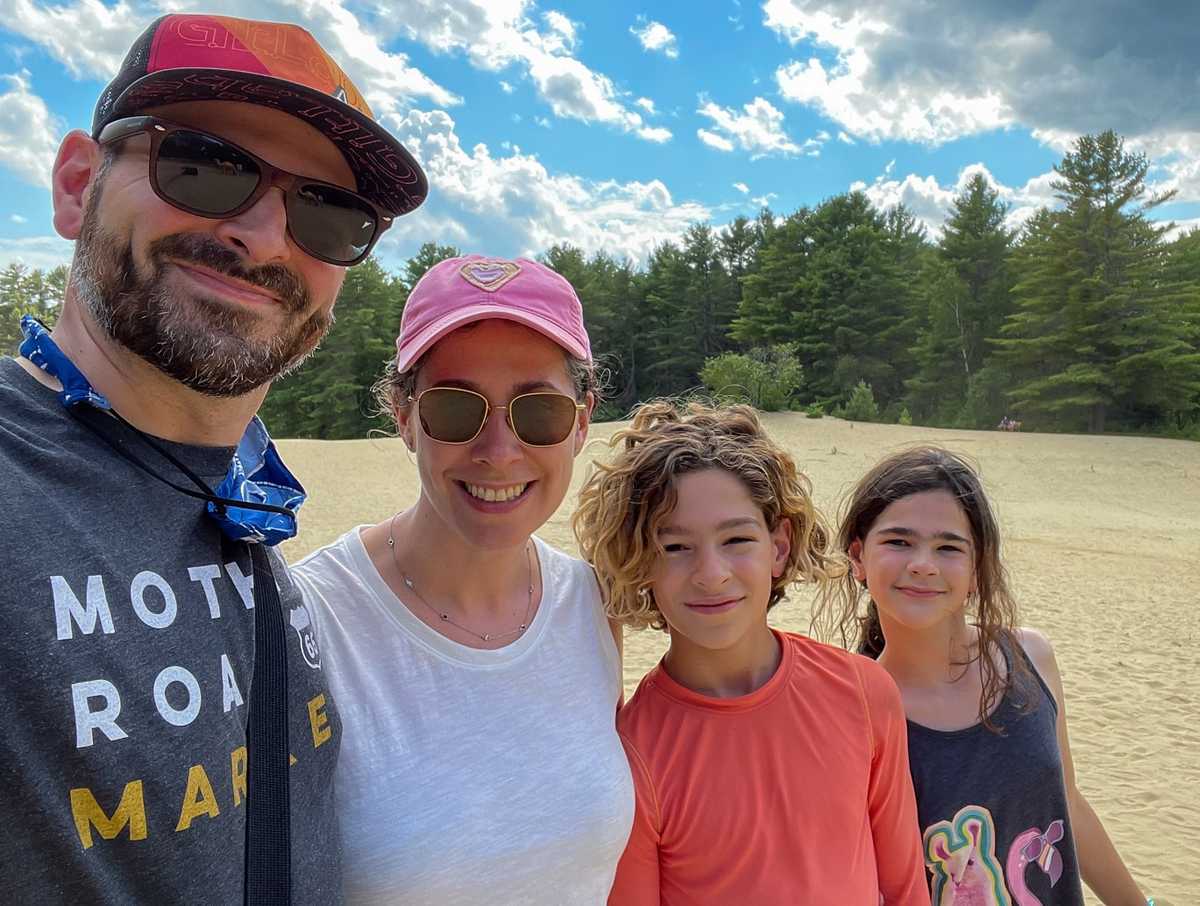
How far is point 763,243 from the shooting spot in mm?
51812

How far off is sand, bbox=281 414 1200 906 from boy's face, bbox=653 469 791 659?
3.39 ft

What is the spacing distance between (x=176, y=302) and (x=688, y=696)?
4.82ft

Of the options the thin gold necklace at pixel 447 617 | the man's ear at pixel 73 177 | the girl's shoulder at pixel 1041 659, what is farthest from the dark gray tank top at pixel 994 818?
the man's ear at pixel 73 177

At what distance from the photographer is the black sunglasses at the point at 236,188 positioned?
4.43 ft

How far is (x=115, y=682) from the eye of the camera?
1.01 m

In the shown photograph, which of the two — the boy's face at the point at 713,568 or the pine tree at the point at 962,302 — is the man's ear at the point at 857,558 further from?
the pine tree at the point at 962,302

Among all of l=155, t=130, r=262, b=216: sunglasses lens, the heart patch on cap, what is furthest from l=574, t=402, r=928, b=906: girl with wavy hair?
l=155, t=130, r=262, b=216: sunglasses lens

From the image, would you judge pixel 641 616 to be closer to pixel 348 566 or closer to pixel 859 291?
pixel 348 566

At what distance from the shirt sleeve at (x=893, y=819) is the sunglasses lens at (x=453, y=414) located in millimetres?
1237

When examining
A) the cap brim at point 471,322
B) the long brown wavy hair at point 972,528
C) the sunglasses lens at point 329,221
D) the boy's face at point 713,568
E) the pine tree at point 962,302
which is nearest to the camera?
the sunglasses lens at point 329,221

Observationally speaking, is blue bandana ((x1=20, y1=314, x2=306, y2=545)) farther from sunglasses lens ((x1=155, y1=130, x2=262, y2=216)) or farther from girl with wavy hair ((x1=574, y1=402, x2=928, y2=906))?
girl with wavy hair ((x1=574, y1=402, x2=928, y2=906))

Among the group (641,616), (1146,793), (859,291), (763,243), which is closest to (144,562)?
(641,616)

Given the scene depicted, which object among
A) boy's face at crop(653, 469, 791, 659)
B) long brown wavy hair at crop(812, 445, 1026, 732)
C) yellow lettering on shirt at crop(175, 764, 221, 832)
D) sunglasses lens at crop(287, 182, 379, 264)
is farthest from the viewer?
long brown wavy hair at crop(812, 445, 1026, 732)

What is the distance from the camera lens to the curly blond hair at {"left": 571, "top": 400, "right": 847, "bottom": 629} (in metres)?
2.16
